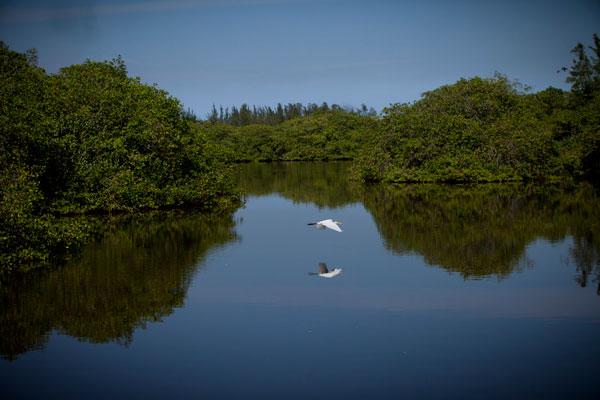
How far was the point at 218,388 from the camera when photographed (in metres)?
10.4

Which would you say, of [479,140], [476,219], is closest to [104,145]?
[476,219]

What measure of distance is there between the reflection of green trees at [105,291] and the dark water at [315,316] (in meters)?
0.06

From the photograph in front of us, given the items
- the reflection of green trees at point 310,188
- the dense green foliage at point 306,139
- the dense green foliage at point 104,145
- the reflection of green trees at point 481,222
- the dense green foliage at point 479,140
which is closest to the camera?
the reflection of green trees at point 481,222

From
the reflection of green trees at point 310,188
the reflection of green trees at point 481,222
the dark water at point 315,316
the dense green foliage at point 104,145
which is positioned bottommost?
the dark water at point 315,316

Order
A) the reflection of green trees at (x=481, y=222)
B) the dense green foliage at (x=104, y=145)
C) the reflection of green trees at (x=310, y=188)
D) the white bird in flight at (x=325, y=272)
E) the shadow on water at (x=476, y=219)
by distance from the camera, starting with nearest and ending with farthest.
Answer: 1. the white bird in flight at (x=325, y=272)
2. the shadow on water at (x=476, y=219)
3. the reflection of green trees at (x=481, y=222)
4. the dense green foliage at (x=104, y=145)
5. the reflection of green trees at (x=310, y=188)

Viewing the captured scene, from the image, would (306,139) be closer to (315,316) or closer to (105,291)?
(105,291)

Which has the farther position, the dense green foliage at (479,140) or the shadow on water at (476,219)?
the dense green foliage at (479,140)

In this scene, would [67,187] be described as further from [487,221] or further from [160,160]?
[487,221]

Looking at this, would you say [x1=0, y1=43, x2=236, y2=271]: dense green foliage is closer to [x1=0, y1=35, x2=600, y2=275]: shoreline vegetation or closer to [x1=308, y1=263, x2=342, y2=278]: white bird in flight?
[x1=0, y1=35, x2=600, y2=275]: shoreline vegetation

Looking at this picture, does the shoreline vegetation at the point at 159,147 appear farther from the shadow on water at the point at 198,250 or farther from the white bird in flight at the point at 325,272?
the white bird in flight at the point at 325,272

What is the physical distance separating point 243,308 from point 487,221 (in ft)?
51.0

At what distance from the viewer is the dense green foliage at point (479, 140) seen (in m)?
46.2

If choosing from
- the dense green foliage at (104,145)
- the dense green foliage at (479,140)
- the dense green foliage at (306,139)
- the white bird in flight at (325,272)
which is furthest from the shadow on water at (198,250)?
the dense green foliage at (306,139)

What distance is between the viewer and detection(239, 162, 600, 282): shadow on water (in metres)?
19.6
